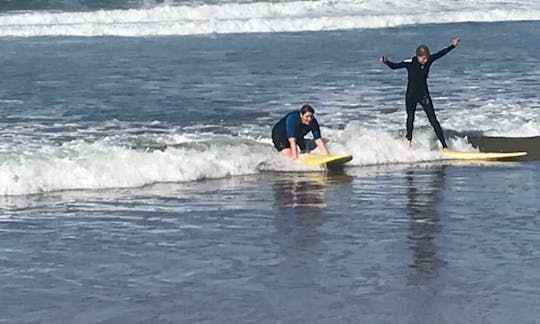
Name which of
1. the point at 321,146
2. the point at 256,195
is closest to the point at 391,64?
the point at 321,146

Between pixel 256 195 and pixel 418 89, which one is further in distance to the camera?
pixel 418 89

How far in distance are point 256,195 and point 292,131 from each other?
2.01 meters

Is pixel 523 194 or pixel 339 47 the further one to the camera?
pixel 339 47

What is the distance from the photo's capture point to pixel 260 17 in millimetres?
45531

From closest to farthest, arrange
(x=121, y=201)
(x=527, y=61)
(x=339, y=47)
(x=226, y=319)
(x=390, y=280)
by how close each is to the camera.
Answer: (x=226, y=319)
(x=390, y=280)
(x=121, y=201)
(x=527, y=61)
(x=339, y=47)

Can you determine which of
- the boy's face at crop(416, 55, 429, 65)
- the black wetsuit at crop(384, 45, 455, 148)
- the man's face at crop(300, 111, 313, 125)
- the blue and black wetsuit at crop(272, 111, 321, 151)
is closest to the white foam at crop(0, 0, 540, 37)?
the black wetsuit at crop(384, 45, 455, 148)

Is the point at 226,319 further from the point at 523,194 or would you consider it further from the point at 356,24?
the point at 356,24

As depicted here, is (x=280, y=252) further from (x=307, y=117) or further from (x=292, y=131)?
(x=292, y=131)

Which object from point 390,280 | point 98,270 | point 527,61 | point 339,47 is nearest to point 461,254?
point 390,280

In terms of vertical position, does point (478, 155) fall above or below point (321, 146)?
below

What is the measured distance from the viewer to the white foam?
40969 millimetres

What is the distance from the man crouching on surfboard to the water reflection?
4.12 ft

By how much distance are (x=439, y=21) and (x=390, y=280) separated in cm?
3525

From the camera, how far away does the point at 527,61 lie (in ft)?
88.7
